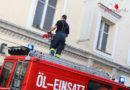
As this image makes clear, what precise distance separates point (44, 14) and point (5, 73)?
5.93 metres

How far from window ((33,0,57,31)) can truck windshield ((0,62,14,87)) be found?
4.89 meters

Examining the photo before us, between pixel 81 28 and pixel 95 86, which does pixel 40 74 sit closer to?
pixel 95 86

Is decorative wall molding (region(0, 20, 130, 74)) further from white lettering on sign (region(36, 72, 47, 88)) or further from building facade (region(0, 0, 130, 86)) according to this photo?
white lettering on sign (region(36, 72, 47, 88))

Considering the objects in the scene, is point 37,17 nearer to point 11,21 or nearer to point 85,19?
point 11,21

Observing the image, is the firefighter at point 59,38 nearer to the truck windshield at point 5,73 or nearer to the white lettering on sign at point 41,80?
the truck windshield at point 5,73

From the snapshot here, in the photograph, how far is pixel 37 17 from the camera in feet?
36.7

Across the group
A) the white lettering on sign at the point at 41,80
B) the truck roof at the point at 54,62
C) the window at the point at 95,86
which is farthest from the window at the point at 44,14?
the white lettering on sign at the point at 41,80

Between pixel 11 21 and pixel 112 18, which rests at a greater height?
pixel 112 18

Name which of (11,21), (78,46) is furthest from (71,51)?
(11,21)

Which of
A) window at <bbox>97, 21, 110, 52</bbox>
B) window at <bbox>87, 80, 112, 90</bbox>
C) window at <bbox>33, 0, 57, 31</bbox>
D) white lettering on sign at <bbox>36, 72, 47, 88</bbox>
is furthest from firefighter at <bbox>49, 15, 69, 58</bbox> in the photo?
window at <bbox>97, 21, 110, 52</bbox>

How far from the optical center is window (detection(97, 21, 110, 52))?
1443 cm

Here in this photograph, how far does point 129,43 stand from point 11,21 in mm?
9467

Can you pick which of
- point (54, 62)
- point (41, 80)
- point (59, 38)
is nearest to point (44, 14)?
point (59, 38)

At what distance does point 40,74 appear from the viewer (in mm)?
5648
